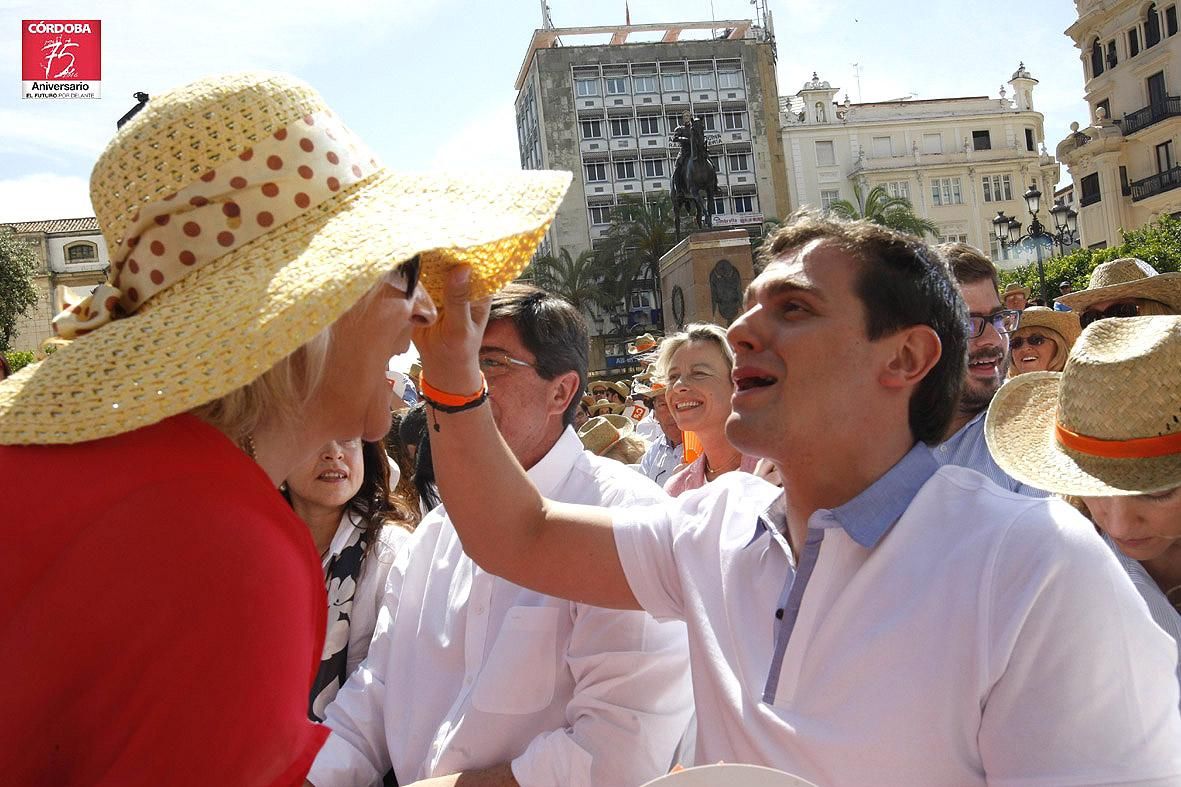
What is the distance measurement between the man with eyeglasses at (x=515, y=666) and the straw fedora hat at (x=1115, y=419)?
110cm

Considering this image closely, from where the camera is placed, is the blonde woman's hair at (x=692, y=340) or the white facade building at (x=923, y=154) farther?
the white facade building at (x=923, y=154)

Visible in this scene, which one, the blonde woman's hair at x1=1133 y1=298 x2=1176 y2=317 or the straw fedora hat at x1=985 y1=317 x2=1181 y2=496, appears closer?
the straw fedora hat at x1=985 y1=317 x2=1181 y2=496

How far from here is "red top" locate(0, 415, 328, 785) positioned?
1127 mm

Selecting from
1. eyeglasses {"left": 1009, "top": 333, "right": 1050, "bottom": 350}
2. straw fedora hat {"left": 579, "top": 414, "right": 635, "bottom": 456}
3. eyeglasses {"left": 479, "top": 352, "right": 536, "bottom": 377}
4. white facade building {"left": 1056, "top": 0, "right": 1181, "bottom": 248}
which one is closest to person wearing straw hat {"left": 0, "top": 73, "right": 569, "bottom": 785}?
eyeglasses {"left": 479, "top": 352, "right": 536, "bottom": 377}

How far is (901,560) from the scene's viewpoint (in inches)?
77.6

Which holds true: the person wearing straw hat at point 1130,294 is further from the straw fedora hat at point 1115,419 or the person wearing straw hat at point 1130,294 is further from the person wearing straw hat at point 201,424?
the person wearing straw hat at point 201,424

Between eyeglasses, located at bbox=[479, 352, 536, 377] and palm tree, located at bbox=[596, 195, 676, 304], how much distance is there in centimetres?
5069

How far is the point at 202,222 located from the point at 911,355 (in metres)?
1.59

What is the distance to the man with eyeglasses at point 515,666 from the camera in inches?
105

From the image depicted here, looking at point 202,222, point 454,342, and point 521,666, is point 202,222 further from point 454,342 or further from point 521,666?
point 521,666

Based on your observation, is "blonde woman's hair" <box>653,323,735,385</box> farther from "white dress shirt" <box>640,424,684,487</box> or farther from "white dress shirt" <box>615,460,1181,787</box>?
"white dress shirt" <box>615,460,1181,787</box>

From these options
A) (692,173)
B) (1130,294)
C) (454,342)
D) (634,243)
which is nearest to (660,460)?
(1130,294)

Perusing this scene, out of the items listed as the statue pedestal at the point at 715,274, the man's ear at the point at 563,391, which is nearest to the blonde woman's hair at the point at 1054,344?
the man's ear at the point at 563,391

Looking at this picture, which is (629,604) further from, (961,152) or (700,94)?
(961,152)
